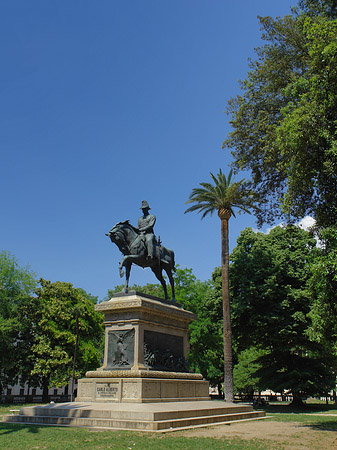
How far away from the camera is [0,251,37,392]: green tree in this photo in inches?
1599

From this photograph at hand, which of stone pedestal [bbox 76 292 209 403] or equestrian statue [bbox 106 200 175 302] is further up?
equestrian statue [bbox 106 200 175 302]

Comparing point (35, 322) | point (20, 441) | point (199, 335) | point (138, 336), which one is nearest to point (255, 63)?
point (138, 336)

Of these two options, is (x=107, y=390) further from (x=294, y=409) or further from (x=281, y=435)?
(x=294, y=409)

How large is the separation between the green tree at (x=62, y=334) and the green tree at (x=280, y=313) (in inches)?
638

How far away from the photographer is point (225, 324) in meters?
30.8

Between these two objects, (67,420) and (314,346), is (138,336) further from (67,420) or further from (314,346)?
(314,346)

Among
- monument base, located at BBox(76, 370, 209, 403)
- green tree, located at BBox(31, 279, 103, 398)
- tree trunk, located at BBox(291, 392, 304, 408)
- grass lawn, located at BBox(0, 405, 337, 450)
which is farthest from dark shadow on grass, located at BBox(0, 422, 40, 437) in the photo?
green tree, located at BBox(31, 279, 103, 398)

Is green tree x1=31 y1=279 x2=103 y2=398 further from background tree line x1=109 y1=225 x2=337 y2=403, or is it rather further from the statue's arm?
the statue's arm

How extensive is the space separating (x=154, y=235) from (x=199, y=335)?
82.0 ft

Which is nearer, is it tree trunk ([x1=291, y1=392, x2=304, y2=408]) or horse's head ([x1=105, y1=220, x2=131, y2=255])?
horse's head ([x1=105, y1=220, x2=131, y2=255])

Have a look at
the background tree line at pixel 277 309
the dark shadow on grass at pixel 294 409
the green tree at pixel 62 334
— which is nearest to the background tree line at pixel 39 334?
the green tree at pixel 62 334

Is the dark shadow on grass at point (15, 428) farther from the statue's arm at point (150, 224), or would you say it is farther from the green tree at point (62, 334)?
the green tree at point (62, 334)

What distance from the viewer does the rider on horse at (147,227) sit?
1850cm

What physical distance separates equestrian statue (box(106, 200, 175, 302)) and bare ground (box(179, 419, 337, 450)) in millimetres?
6718
